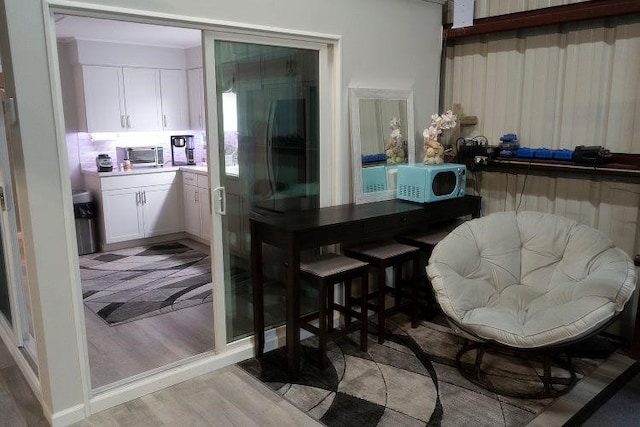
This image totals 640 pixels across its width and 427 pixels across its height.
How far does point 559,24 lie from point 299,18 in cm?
181

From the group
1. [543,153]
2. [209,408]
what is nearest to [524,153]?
[543,153]

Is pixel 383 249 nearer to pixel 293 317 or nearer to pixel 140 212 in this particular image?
pixel 293 317

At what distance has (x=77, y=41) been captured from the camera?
5.31 m

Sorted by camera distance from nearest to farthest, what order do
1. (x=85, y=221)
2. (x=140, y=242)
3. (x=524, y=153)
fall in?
(x=524, y=153), (x=85, y=221), (x=140, y=242)

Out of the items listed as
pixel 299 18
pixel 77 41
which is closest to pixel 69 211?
pixel 299 18

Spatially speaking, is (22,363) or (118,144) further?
(118,144)

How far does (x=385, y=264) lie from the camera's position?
3.22m

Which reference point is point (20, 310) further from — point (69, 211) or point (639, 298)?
point (639, 298)

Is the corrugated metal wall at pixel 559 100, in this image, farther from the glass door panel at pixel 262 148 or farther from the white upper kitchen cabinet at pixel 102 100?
the white upper kitchen cabinet at pixel 102 100

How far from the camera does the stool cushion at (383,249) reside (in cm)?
328

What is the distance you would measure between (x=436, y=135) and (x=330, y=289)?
141cm

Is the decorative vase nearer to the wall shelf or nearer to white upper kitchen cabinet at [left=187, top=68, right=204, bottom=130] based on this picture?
the wall shelf

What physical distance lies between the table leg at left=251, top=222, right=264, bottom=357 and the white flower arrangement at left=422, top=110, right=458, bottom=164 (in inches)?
58.3

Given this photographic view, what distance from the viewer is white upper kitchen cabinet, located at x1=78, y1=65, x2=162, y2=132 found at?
5.49 m
